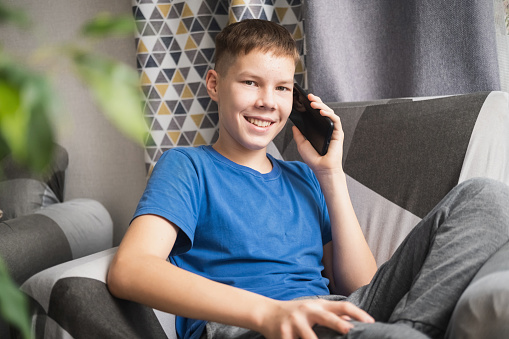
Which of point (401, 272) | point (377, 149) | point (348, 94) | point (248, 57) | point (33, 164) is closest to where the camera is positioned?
point (33, 164)

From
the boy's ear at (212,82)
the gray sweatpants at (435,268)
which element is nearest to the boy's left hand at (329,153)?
the boy's ear at (212,82)

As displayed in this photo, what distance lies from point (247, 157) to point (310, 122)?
18cm

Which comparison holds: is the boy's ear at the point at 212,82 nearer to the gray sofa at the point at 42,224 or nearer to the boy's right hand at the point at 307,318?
the gray sofa at the point at 42,224

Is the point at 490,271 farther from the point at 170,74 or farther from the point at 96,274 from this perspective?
the point at 170,74

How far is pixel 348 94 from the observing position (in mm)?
1709

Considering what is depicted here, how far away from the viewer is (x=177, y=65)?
2.00 m

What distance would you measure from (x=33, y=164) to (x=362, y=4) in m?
1.67

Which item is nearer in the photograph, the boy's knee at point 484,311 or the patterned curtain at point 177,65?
the boy's knee at point 484,311

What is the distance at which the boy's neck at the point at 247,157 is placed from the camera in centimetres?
119

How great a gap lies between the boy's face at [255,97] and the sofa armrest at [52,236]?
63 cm

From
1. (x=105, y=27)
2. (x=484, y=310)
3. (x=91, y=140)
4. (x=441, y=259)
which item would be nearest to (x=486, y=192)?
(x=441, y=259)

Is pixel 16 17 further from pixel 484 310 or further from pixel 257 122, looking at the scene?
pixel 257 122

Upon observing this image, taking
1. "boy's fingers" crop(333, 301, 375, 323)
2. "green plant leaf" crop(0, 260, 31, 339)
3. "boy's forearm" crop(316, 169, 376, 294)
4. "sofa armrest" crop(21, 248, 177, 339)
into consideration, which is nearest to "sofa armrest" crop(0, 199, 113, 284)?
"sofa armrest" crop(21, 248, 177, 339)

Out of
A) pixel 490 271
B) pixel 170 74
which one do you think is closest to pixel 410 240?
pixel 490 271
